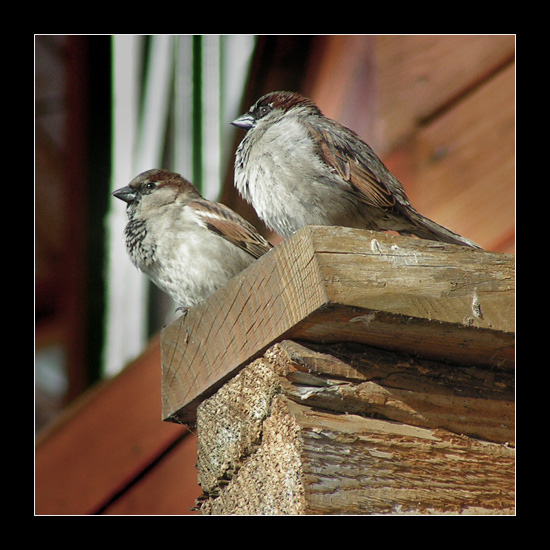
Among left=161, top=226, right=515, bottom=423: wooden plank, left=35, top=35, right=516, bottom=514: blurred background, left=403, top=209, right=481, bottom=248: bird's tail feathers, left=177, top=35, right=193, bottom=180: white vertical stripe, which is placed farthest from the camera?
left=177, top=35, right=193, bottom=180: white vertical stripe

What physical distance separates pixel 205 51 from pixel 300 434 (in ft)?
4.96

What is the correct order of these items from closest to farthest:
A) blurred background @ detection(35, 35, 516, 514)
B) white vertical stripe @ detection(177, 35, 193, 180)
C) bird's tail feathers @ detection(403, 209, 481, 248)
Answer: bird's tail feathers @ detection(403, 209, 481, 248) < blurred background @ detection(35, 35, 516, 514) < white vertical stripe @ detection(177, 35, 193, 180)

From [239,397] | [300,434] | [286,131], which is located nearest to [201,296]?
[286,131]

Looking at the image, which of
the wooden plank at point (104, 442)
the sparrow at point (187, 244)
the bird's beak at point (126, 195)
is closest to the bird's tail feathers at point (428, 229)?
the sparrow at point (187, 244)

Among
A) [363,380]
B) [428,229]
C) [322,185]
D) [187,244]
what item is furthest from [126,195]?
[363,380]

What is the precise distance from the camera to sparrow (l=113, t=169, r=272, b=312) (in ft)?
6.75

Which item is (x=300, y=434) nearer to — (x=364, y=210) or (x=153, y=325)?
(x=364, y=210)

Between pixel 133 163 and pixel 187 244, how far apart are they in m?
0.60

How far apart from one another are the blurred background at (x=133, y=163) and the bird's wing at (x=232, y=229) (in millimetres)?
337

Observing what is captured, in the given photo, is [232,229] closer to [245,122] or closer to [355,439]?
[245,122]

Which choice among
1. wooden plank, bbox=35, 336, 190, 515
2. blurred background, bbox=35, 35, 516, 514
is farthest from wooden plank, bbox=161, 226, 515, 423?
wooden plank, bbox=35, 336, 190, 515

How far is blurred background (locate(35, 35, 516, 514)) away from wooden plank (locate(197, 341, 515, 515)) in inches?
39.4

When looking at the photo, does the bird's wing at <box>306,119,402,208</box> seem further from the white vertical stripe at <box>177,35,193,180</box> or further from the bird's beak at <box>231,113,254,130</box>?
the white vertical stripe at <box>177,35,193,180</box>

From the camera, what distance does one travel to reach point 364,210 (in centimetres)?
182
